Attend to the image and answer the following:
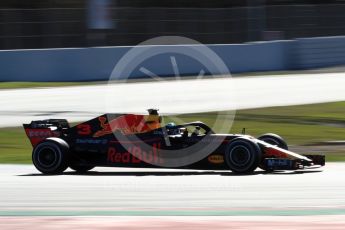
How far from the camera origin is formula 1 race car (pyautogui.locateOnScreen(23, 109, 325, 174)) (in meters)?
11.8

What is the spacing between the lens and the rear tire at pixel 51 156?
12.4 metres

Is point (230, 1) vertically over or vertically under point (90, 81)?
over

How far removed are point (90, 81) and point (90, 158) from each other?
742 inches

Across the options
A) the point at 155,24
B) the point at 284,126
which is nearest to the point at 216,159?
the point at 284,126

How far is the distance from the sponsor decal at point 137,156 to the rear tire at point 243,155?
97 centimetres

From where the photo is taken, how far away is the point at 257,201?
970 centimetres

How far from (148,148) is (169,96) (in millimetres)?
13987

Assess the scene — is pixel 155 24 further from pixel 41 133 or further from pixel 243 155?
pixel 243 155

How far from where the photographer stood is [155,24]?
124 ft

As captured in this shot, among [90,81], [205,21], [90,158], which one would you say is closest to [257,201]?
[90,158]

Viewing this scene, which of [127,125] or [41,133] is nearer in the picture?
[127,125]

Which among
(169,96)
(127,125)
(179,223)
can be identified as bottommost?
(179,223)

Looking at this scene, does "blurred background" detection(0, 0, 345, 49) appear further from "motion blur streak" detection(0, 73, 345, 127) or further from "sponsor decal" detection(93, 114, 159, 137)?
"sponsor decal" detection(93, 114, 159, 137)

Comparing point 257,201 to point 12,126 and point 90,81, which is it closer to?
point 12,126
